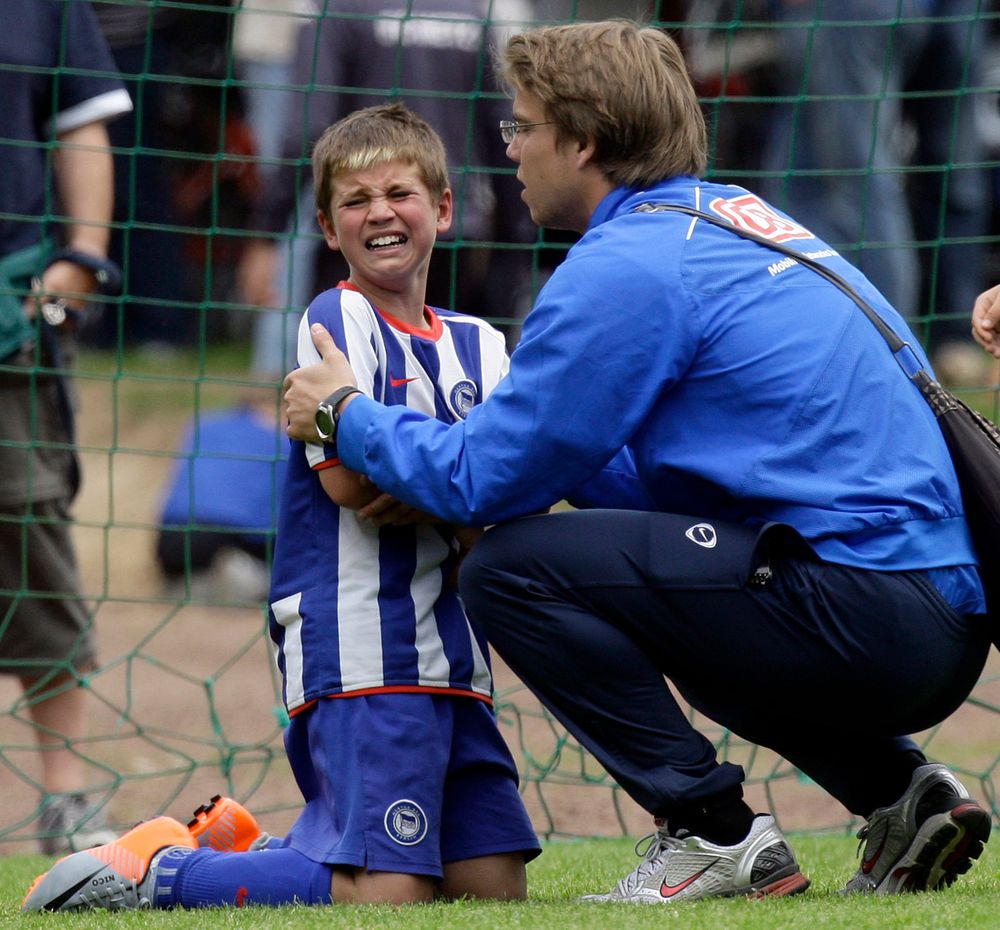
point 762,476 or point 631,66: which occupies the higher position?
point 631,66

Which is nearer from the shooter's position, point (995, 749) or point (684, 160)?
point (684, 160)

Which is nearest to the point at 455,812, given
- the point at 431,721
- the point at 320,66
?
the point at 431,721

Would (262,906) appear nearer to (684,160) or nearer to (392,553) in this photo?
(392,553)

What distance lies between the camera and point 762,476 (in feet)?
7.63

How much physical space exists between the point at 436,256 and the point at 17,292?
2.24m

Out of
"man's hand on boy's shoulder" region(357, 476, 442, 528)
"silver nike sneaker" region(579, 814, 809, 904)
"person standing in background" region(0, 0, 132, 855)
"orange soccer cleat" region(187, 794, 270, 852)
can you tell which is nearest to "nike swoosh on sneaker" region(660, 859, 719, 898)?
"silver nike sneaker" region(579, 814, 809, 904)

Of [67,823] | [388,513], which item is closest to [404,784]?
[388,513]

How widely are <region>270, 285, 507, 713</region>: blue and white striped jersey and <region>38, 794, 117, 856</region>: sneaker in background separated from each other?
1.41m

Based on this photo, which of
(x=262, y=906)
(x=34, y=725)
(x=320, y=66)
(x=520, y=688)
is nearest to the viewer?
(x=262, y=906)

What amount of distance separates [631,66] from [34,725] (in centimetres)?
228

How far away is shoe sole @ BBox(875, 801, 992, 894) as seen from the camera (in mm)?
2424

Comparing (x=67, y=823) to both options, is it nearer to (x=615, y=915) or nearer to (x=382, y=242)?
(x=382, y=242)

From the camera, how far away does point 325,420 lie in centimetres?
247

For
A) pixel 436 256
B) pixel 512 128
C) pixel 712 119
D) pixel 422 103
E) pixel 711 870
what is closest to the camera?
pixel 711 870
